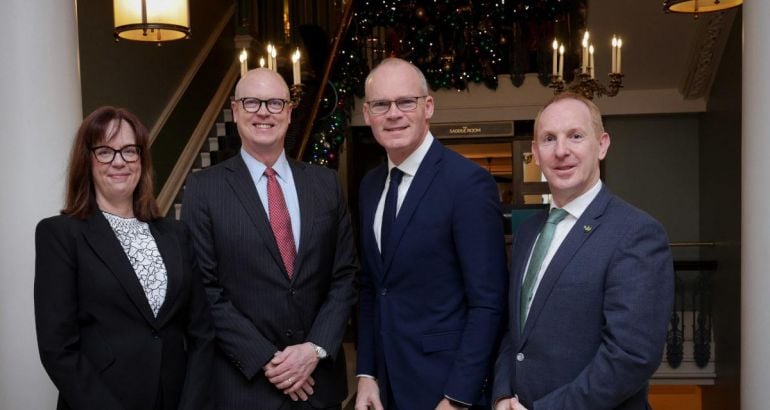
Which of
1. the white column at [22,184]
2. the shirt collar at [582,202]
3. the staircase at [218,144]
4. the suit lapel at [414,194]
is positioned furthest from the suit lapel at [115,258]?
the staircase at [218,144]

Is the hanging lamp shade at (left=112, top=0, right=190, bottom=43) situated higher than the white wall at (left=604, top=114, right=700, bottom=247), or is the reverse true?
the hanging lamp shade at (left=112, top=0, right=190, bottom=43)

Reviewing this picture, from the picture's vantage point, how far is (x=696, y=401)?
1083 centimetres

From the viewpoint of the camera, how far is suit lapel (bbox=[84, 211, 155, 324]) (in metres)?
2.21

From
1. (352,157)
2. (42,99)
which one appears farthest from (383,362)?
(352,157)

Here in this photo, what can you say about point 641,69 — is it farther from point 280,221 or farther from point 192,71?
point 280,221

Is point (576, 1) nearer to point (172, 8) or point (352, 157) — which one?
point (352, 157)

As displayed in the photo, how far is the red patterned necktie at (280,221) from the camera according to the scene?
269 centimetres

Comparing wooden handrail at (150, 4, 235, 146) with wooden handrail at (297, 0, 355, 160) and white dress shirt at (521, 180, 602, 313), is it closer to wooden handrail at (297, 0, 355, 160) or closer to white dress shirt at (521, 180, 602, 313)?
wooden handrail at (297, 0, 355, 160)

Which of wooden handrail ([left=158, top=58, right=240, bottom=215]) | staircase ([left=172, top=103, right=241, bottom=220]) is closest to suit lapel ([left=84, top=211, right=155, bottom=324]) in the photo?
wooden handrail ([left=158, top=58, right=240, bottom=215])

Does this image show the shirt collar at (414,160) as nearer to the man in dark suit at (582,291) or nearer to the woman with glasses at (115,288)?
the man in dark suit at (582,291)

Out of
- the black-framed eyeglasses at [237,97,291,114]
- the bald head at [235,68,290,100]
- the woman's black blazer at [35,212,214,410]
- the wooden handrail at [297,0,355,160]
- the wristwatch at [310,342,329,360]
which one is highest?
the wooden handrail at [297,0,355,160]

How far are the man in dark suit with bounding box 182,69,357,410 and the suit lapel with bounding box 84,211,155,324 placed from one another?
14.7 inches

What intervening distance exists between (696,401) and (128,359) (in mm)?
10176

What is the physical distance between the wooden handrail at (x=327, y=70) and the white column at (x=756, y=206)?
378 cm
